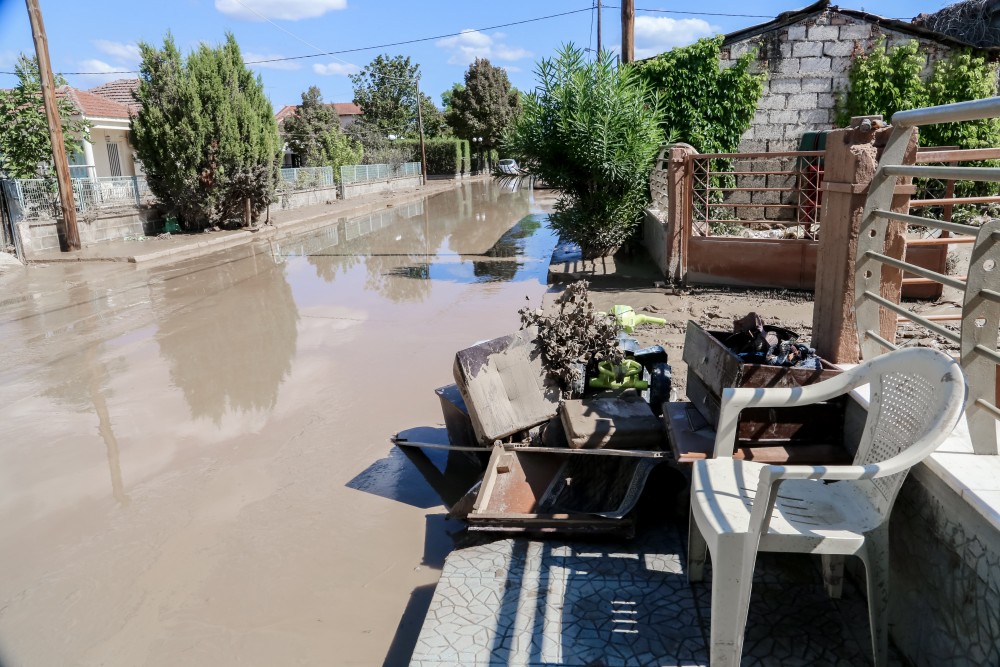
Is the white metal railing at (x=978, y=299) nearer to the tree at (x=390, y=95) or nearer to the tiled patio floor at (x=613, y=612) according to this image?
the tiled patio floor at (x=613, y=612)

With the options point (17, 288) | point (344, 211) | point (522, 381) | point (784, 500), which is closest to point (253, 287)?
point (17, 288)

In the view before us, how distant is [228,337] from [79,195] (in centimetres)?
1124

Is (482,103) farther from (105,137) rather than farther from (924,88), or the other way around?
(924,88)

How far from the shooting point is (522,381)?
4469 mm

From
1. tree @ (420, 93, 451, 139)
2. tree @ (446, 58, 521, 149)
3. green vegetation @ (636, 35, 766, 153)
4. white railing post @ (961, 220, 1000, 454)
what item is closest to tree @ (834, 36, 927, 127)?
green vegetation @ (636, 35, 766, 153)

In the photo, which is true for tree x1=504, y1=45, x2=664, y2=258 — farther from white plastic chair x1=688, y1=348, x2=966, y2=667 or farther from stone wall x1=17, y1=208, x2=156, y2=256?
stone wall x1=17, y1=208, x2=156, y2=256

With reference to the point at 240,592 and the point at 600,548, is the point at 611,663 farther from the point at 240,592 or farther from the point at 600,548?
the point at 240,592

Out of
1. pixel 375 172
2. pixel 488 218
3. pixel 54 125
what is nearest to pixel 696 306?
pixel 54 125

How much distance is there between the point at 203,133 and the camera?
57.9 feet

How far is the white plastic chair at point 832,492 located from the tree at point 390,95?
5835 centimetres

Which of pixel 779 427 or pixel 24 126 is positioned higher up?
pixel 24 126

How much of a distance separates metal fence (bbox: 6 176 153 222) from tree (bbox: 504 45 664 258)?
11.1 m

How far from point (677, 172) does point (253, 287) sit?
7.05m

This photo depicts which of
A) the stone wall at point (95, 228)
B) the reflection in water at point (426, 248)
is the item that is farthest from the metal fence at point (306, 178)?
the stone wall at point (95, 228)
